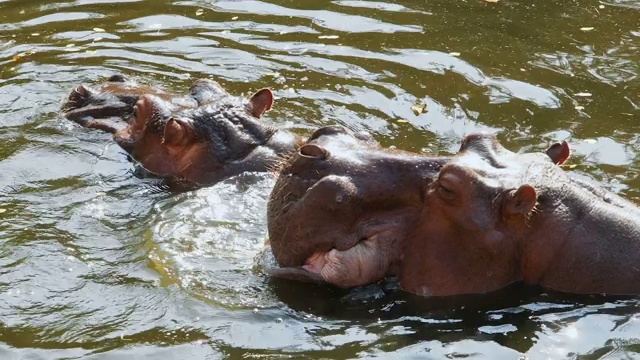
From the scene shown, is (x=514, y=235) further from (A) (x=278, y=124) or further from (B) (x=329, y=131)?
(A) (x=278, y=124)

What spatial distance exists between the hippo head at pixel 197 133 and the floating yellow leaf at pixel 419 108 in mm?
1597

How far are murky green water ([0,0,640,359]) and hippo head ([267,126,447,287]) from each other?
29 cm

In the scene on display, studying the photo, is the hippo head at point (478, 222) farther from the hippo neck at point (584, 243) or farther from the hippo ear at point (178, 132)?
the hippo ear at point (178, 132)

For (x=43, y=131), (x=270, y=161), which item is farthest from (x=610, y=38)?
(x=43, y=131)

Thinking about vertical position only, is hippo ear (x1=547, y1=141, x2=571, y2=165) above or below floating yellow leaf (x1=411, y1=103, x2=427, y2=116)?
above

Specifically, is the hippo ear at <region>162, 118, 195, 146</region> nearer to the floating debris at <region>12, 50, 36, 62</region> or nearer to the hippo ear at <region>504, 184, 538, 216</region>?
the hippo ear at <region>504, 184, 538, 216</region>

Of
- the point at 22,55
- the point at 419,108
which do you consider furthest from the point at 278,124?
the point at 22,55

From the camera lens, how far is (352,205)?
613cm

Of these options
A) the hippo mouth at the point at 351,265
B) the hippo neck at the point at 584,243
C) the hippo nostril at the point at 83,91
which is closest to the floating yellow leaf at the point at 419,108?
the hippo nostril at the point at 83,91

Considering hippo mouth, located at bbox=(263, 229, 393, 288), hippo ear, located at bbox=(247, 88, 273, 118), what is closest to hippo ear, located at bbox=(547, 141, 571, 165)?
hippo mouth, located at bbox=(263, 229, 393, 288)

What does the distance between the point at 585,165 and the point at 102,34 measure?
5.86 m

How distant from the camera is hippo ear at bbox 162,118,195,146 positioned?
8.40 metres

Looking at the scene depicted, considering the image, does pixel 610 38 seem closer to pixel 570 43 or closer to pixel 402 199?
pixel 570 43

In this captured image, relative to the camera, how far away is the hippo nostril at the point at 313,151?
246 inches
